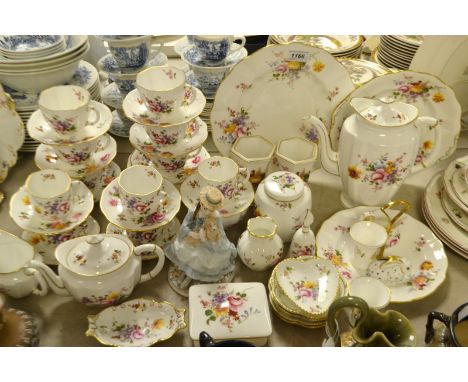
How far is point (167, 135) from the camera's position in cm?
117

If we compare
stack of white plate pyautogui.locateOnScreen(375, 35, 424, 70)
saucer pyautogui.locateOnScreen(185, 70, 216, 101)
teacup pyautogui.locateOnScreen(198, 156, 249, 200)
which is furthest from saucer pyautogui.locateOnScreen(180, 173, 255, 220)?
stack of white plate pyautogui.locateOnScreen(375, 35, 424, 70)

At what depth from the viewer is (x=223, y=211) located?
3.85 feet

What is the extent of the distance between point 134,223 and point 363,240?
1.88 feet

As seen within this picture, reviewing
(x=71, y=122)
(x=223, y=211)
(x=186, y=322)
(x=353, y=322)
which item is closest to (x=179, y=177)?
(x=223, y=211)

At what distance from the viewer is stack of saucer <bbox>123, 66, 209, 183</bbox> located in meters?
1.11

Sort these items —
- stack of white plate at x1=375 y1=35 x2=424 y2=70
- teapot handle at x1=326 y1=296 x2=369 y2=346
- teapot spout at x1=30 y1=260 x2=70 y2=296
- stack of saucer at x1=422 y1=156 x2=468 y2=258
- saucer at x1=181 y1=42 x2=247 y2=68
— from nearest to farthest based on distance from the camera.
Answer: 1. teapot handle at x1=326 y1=296 x2=369 y2=346
2. teapot spout at x1=30 y1=260 x2=70 y2=296
3. stack of saucer at x1=422 y1=156 x2=468 y2=258
4. saucer at x1=181 y1=42 x2=247 y2=68
5. stack of white plate at x1=375 y1=35 x2=424 y2=70

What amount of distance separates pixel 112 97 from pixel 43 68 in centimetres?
23

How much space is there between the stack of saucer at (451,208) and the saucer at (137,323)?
73 cm

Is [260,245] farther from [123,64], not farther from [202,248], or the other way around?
[123,64]

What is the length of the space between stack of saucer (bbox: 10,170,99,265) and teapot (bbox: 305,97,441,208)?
0.64 m

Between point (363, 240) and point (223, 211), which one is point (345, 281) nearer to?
point (363, 240)

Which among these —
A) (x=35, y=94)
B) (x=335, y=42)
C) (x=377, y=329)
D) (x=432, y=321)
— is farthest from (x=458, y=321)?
(x=35, y=94)

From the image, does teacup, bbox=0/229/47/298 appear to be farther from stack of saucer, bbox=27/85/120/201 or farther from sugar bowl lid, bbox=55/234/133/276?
stack of saucer, bbox=27/85/120/201

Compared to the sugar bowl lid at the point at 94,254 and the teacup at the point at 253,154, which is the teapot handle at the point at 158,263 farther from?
the teacup at the point at 253,154
